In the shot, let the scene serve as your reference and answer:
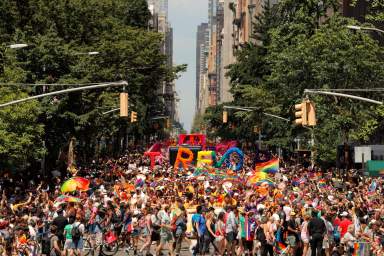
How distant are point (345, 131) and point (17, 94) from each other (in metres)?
20.8

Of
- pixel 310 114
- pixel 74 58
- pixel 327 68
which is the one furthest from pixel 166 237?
pixel 327 68

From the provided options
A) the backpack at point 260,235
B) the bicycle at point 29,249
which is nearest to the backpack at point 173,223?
the backpack at point 260,235

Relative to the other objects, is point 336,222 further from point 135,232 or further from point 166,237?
point 135,232

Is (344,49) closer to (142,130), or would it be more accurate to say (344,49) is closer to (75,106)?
(75,106)

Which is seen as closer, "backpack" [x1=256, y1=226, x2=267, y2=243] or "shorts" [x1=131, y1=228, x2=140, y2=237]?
"backpack" [x1=256, y1=226, x2=267, y2=243]

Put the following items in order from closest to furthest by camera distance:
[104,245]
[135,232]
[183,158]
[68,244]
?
[68,244] → [104,245] → [135,232] → [183,158]

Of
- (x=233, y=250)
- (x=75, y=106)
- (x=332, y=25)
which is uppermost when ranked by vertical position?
(x=332, y=25)

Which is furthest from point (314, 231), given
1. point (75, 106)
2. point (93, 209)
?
point (75, 106)

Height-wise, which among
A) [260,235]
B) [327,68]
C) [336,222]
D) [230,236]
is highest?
[327,68]

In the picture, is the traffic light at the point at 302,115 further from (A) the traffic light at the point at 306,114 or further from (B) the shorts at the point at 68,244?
(B) the shorts at the point at 68,244

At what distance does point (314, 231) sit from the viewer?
22.0 m

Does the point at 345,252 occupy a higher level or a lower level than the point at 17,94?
lower

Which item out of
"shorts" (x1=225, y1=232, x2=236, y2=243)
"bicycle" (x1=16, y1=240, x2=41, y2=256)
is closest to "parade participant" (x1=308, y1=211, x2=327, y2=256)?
"shorts" (x1=225, y1=232, x2=236, y2=243)

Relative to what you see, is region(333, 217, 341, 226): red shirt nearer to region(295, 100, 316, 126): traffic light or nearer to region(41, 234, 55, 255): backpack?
region(295, 100, 316, 126): traffic light
